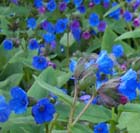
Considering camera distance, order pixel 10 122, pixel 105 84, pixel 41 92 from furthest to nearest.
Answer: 1. pixel 41 92
2. pixel 10 122
3. pixel 105 84

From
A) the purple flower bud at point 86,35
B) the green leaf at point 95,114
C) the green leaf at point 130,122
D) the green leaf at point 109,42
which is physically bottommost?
the purple flower bud at point 86,35

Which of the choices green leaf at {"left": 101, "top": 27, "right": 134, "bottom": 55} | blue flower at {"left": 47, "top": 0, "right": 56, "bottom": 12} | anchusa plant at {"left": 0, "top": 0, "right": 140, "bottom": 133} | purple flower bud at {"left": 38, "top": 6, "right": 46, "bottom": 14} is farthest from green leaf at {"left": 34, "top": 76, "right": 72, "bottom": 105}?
purple flower bud at {"left": 38, "top": 6, "right": 46, "bottom": 14}

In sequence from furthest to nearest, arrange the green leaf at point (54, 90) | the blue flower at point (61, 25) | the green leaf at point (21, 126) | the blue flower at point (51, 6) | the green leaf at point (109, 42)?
the blue flower at point (51, 6) → the blue flower at point (61, 25) → the green leaf at point (109, 42) → the green leaf at point (21, 126) → the green leaf at point (54, 90)

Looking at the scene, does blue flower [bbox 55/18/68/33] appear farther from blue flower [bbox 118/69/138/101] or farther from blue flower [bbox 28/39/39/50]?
blue flower [bbox 118/69/138/101]

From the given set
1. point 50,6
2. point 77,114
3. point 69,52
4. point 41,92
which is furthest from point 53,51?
point 77,114

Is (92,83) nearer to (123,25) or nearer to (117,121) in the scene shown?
(117,121)

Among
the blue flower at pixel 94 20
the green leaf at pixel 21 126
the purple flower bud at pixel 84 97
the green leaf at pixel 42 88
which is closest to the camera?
the green leaf at pixel 21 126

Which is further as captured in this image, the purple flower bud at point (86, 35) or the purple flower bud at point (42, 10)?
the purple flower bud at point (42, 10)

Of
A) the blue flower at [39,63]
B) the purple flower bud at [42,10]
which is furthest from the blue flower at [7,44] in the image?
the purple flower bud at [42,10]

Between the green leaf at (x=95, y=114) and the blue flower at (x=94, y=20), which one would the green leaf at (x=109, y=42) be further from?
the green leaf at (x=95, y=114)
